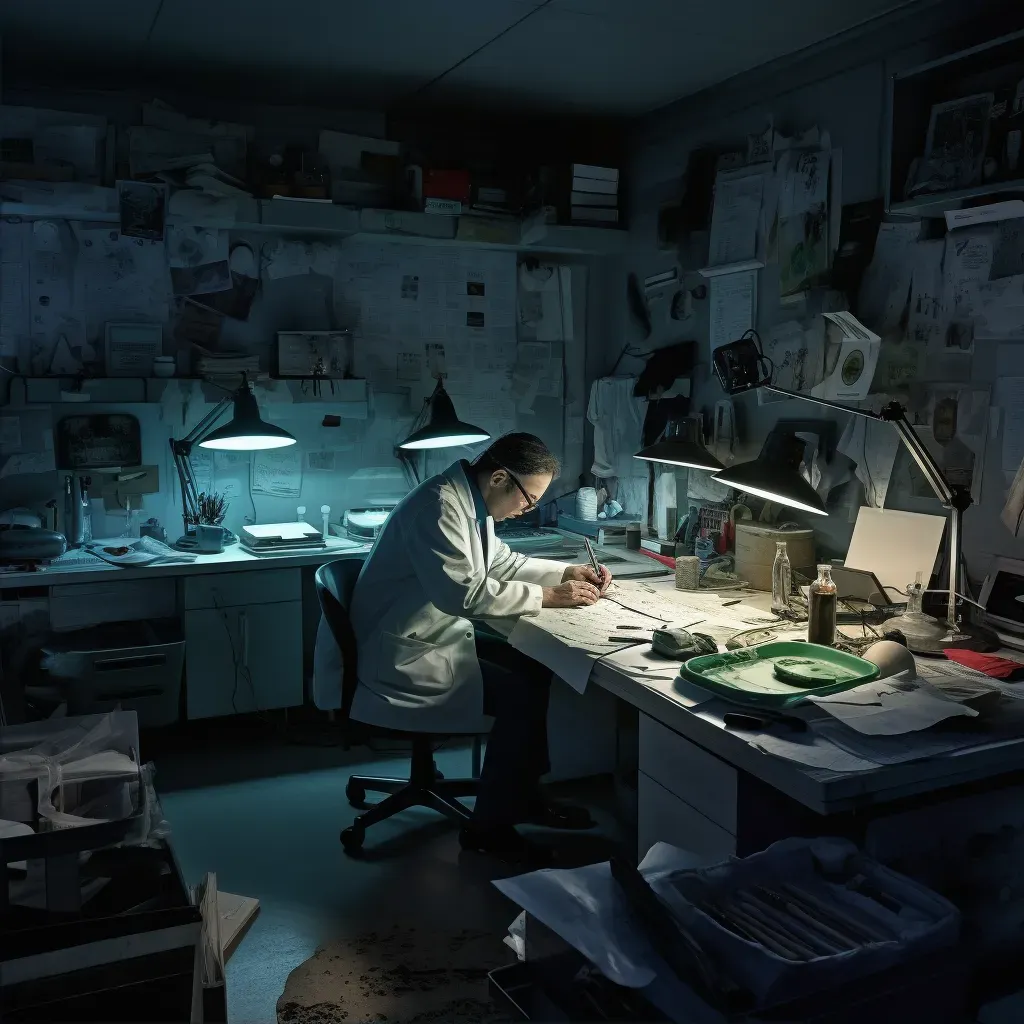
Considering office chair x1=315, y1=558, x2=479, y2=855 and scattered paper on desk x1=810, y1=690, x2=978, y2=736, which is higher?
scattered paper on desk x1=810, y1=690, x2=978, y2=736

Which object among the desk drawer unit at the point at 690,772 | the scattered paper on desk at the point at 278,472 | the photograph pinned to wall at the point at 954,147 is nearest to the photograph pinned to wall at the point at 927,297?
the photograph pinned to wall at the point at 954,147

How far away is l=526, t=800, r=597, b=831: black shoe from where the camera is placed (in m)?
3.17

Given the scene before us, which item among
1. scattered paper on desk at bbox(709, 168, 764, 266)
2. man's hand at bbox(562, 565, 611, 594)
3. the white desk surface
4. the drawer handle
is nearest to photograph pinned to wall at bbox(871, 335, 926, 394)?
scattered paper on desk at bbox(709, 168, 764, 266)

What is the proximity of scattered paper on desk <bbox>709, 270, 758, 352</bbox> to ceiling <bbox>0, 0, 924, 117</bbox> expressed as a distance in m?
0.73

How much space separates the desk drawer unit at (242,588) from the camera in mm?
3682

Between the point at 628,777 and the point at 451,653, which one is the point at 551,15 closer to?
the point at 451,653

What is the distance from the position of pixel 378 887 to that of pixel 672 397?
225 centimetres

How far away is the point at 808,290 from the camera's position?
11.0ft

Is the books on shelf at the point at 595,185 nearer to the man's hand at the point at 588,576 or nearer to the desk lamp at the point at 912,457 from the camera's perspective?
the desk lamp at the point at 912,457

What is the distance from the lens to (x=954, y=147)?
8.82 feet

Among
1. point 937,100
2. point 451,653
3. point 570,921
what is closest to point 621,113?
point 937,100

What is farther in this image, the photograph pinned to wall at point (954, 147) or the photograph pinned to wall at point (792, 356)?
the photograph pinned to wall at point (792, 356)

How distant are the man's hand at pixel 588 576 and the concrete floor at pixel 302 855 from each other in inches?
30.5

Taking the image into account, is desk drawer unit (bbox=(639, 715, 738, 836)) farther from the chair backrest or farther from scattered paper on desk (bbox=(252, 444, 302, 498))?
scattered paper on desk (bbox=(252, 444, 302, 498))
